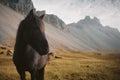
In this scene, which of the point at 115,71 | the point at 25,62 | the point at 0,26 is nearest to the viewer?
the point at 25,62

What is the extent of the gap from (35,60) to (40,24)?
8.41ft

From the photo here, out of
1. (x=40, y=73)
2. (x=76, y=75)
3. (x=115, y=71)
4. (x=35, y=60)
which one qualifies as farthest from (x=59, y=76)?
(x=35, y=60)

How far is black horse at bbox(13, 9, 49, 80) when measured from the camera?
6.14 metres

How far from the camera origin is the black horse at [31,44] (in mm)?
6143

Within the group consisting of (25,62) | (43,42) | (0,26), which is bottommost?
(25,62)

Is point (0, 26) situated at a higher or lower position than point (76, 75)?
higher

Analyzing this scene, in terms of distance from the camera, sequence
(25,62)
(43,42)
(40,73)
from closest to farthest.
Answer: (43,42) → (25,62) → (40,73)

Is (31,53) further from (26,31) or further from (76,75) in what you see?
(76,75)

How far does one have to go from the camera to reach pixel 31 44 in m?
6.47

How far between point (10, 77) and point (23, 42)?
1470 centimetres

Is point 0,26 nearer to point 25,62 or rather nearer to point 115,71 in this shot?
point 115,71

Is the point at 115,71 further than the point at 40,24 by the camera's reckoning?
Yes

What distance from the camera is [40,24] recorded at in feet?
21.3

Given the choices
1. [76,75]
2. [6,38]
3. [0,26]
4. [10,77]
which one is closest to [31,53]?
[10,77]
